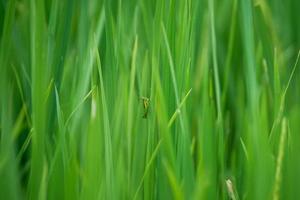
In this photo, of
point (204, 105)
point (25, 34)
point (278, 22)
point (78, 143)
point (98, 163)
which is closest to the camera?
point (98, 163)

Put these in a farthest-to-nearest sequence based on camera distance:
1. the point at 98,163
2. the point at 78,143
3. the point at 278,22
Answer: the point at 278,22 → the point at 78,143 → the point at 98,163

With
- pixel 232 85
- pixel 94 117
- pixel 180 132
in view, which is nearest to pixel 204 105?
pixel 180 132

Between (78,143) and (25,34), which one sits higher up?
(25,34)

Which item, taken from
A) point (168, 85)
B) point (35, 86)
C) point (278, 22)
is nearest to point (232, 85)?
point (278, 22)

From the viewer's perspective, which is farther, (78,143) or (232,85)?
(232,85)

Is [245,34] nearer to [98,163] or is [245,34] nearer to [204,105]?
[204,105]

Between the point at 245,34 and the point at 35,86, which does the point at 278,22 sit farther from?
the point at 35,86
